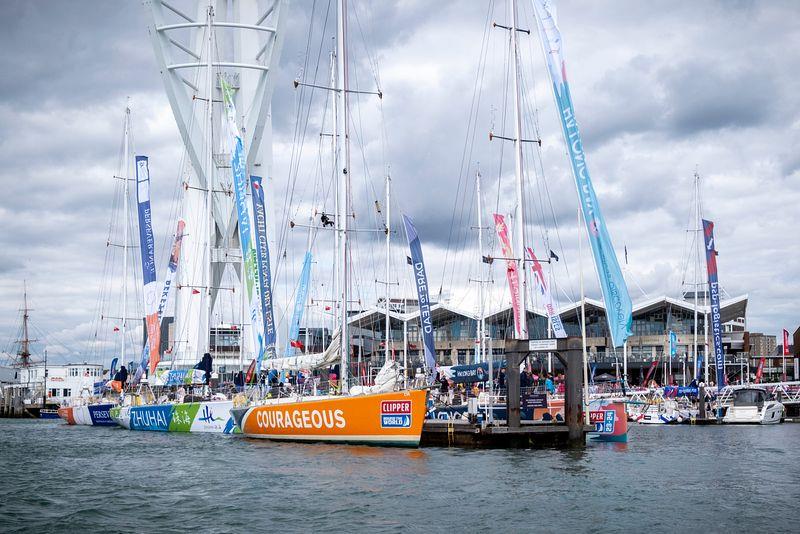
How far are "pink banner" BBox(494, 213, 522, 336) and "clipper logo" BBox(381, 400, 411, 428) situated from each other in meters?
5.63

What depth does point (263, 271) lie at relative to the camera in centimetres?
3061

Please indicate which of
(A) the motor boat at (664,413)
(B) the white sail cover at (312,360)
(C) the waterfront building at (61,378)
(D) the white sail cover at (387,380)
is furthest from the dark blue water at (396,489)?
(C) the waterfront building at (61,378)

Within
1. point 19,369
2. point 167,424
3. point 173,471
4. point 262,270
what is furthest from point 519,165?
point 19,369

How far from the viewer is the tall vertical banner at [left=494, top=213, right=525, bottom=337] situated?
3005cm

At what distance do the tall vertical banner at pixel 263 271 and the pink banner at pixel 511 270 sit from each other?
28.2ft

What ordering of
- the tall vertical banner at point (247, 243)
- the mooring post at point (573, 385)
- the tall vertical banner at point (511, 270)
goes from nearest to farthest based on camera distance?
1. the mooring post at point (573, 385)
2. the tall vertical banner at point (511, 270)
3. the tall vertical banner at point (247, 243)

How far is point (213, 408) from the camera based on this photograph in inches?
1341

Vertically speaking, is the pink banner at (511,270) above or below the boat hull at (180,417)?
above

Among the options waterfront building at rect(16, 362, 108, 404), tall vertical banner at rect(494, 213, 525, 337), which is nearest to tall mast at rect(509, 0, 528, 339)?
tall vertical banner at rect(494, 213, 525, 337)

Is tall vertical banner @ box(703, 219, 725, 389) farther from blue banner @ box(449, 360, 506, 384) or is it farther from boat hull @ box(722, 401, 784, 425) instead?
blue banner @ box(449, 360, 506, 384)

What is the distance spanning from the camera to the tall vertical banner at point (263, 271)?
2989cm

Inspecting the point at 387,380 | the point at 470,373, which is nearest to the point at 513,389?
the point at 387,380

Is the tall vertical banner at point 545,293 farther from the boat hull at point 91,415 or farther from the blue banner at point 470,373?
the boat hull at point 91,415

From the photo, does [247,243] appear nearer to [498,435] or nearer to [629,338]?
[498,435]
